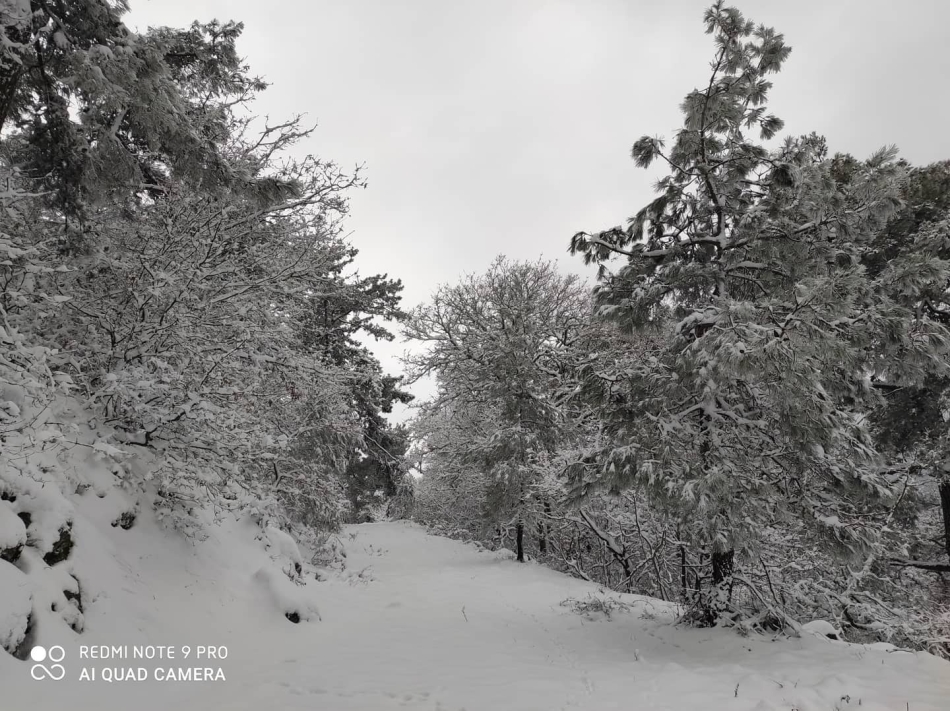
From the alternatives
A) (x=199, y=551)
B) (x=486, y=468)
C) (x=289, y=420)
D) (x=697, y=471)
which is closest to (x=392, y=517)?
(x=486, y=468)

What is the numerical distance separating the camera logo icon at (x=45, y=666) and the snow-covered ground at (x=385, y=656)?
55 millimetres

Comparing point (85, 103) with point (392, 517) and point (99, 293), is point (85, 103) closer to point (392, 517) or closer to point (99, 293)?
point (99, 293)

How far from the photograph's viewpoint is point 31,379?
13.2ft

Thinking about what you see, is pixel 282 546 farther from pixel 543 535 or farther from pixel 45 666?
pixel 543 535

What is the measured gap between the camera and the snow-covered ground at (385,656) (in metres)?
4.46

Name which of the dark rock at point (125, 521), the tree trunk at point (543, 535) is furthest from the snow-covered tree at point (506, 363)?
the dark rock at point (125, 521)

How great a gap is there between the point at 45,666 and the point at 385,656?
3505 mm

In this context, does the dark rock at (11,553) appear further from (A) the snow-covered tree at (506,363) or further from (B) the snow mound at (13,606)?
(A) the snow-covered tree at (506,363)

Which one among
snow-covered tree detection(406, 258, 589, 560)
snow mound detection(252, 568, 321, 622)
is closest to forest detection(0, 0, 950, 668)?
snow mound detection(252, 568, 321, 622)

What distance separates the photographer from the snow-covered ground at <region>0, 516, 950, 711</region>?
4.46 metres

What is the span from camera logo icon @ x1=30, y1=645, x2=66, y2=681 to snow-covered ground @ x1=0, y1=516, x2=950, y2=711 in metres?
0.05

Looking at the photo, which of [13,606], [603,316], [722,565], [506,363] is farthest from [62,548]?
[506,363]

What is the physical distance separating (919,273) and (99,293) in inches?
415

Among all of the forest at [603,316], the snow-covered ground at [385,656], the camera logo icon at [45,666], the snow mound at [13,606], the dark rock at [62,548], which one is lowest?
the snow-covered ground at [385,656]
